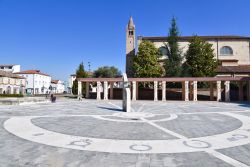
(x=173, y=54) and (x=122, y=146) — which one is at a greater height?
(x=173, y=54)

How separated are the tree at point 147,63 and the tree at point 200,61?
23.5 ft

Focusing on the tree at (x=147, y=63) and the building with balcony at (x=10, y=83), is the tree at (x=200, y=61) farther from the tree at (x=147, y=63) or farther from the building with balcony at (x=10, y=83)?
the building with balcony at (x=10, y=83)

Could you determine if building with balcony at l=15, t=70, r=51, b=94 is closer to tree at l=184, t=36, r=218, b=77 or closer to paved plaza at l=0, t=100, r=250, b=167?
tree at l=184, t=36, r=218, b=77

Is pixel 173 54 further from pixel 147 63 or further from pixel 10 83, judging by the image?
pixel 10 83

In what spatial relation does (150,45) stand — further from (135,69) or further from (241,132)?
(241,132)

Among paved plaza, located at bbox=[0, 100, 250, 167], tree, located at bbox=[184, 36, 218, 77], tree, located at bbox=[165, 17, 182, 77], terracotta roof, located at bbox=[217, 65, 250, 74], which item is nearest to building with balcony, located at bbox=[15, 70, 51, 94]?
tree, located at bbox=[165, 17, 182, 77]

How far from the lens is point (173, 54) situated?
5491cm

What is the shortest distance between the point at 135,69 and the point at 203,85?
15566mm

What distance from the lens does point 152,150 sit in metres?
8.31

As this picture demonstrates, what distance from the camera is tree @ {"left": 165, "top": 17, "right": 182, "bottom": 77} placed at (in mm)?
50156

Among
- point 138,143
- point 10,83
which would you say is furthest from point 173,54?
point 10,83

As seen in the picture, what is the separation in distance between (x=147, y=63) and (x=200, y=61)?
11676mm

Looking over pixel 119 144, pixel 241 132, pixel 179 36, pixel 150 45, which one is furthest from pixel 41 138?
pixel 179 36

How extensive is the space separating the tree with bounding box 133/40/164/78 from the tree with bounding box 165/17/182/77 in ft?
9.34
